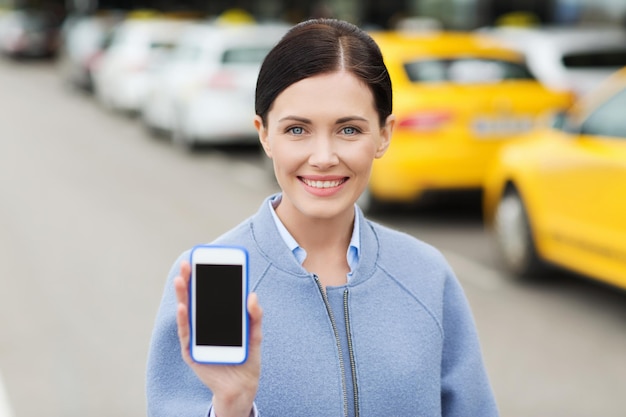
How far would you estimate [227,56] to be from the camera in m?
15.4

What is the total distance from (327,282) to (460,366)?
1.03 ft

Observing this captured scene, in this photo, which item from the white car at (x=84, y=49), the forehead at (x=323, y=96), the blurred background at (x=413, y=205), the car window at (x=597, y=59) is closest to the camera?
the forehead at (x=323, y=96)

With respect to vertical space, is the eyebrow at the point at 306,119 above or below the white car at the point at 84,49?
above

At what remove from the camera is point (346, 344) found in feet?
6.54

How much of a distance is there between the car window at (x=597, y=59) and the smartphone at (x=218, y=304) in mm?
10858

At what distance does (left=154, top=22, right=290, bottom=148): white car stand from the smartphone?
1323 centimetres

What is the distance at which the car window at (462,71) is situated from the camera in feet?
31.9

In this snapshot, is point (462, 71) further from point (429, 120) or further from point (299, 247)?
point (299, 247)

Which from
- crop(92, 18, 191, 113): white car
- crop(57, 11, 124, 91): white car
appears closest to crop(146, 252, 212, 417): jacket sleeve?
crop(92, 18, 191, 113): white car

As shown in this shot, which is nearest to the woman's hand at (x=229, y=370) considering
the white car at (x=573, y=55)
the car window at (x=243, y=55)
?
the white car at (x=573, y=55)

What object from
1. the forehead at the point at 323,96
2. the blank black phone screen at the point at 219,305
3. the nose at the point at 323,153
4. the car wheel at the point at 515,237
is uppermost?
the forehead at the point at 323,96

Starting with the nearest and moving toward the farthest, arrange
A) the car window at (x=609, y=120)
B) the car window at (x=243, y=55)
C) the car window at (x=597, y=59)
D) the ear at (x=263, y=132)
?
the ear at (x=263, y=132)
the car window at (x=609, y=120)
the car window at (x=597, y=59)
the car window at (x=243, y=55)

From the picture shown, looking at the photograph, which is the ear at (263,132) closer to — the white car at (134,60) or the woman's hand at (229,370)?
the woman's hand at (229,370)

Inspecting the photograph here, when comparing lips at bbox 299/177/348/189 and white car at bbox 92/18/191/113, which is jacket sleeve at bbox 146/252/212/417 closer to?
lips at bbox 299/177/348/189
